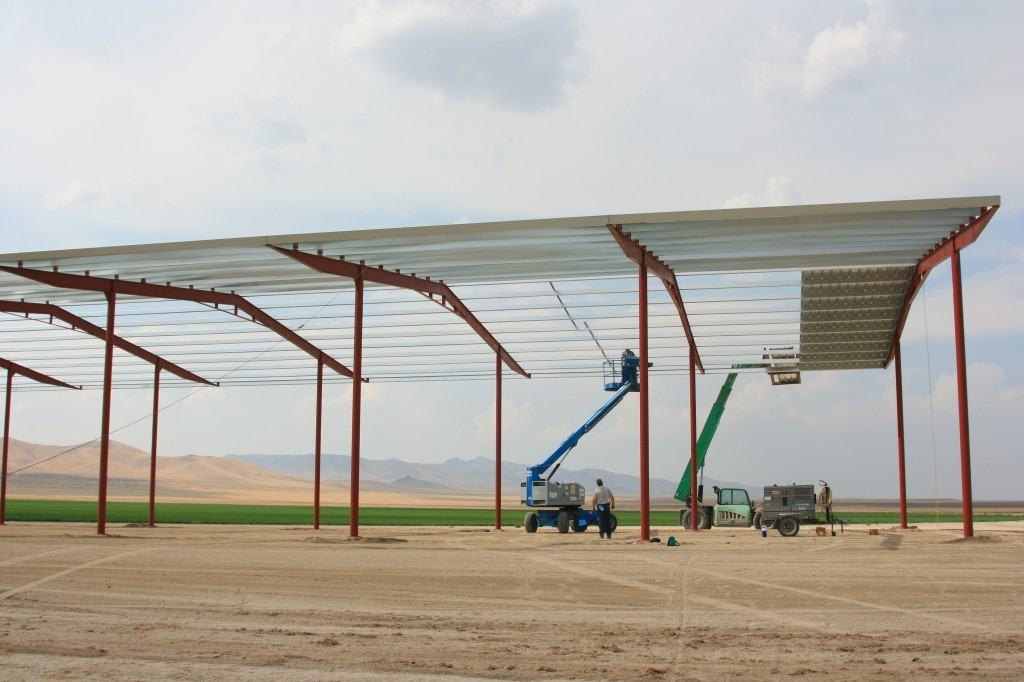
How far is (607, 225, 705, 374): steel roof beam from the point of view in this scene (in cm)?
2235

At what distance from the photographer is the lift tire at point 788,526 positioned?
99.0 feet

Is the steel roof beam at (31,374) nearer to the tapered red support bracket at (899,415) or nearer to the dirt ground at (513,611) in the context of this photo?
the dirt ground at (513,611)

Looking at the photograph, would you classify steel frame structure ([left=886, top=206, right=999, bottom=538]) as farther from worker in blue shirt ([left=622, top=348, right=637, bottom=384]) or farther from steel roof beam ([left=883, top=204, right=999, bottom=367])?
worker in blue shirt ([left=622, top=348, right=637, bottom=384])

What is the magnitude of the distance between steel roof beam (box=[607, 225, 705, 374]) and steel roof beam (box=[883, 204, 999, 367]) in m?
6.41

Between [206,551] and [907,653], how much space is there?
1496cm

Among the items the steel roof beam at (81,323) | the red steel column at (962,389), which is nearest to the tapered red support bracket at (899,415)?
the red steel column at (962,389)

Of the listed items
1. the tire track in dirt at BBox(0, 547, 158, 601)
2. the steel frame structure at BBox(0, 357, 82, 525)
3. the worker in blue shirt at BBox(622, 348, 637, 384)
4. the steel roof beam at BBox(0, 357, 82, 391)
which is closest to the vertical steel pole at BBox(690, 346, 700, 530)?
the worker in blue shirt at BBox(622, 348, 637, 384)

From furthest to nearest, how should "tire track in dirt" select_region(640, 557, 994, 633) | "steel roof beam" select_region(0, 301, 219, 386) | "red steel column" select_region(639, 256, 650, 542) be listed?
"steel roof beam" select_region(0, 301, 219, 386), "red steel column" select_region(639, 256, 650, 542), "tire track in dirt" select_region(640, 557, 994, 633)

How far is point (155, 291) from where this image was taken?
2888 cm

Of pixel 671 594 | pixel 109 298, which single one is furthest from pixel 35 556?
pixel 671 594

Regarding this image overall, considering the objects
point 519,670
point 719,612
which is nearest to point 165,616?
point 519,670

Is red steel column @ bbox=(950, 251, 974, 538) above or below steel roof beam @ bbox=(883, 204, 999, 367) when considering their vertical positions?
below

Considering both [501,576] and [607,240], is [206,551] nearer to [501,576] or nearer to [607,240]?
[501,576]

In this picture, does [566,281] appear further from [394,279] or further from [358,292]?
[358,292]
